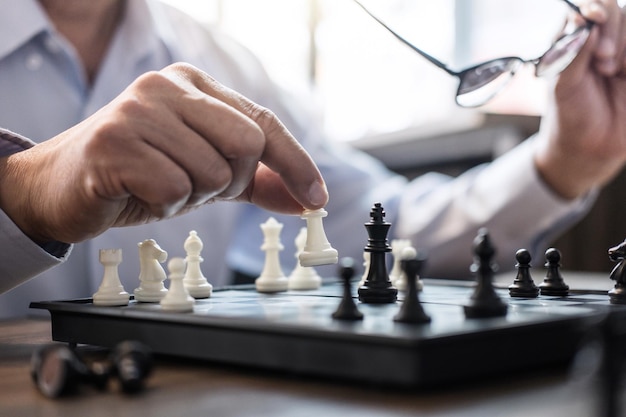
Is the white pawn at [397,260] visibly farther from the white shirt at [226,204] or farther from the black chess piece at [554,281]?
the white shirt at [226,204]

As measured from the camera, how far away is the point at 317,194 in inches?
39.0

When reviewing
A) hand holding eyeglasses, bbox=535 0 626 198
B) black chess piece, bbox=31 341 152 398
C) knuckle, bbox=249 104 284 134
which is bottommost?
black chess piece, bbox=31 341 152 398

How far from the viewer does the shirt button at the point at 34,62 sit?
6.13 feet

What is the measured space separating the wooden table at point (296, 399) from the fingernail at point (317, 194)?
39 cm

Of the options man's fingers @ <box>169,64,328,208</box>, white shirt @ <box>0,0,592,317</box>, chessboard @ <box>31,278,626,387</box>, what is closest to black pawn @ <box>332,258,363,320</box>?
chessboard @ <box>31,278,626,387</box>

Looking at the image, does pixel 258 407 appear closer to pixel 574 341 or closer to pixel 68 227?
pixel 574 341

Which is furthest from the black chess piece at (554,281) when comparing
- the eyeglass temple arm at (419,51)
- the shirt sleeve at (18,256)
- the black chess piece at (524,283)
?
the shirt sleeve at (18,256)

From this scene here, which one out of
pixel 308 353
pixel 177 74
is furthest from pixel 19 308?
pixel 308 353

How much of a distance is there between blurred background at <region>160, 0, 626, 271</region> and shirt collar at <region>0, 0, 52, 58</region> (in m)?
0.87

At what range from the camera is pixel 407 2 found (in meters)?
3.17

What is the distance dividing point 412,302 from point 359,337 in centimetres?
11

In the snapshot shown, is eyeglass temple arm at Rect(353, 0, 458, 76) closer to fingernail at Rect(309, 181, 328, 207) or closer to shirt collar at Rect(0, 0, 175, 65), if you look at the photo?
fingernail at Rect(309, 181, 328, 207)

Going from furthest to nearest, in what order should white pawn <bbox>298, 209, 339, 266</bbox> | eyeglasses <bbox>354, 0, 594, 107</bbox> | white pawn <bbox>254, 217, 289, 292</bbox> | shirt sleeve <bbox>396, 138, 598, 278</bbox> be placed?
shirt sleeve <bbox>396, 138, 598, 278</bbox>
eyeglasses <bbox>354, 0, 594, 107</bbox>
white pawn <bbox>254, 217, 289, 292</bbox>
white pawn <bbox>298, 209, 339, 266</bbox>

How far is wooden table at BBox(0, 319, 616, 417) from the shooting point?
49 centimetres
